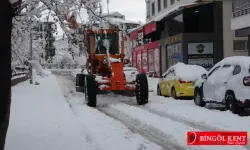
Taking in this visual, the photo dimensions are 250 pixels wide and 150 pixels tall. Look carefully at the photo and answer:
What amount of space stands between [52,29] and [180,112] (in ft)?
21.6

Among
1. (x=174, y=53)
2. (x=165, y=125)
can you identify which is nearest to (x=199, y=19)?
(x=174, y=53)

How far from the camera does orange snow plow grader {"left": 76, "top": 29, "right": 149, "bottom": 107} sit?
14.3 metres

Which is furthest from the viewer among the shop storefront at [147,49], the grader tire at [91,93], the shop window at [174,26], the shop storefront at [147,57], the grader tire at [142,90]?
the shop storefront at [147,57]

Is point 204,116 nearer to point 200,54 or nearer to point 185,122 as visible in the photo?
point 185,122

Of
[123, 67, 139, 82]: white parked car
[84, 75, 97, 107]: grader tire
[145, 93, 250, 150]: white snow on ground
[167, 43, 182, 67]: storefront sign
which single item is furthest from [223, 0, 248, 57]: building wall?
[84, 75, 97, 107]: grader tire

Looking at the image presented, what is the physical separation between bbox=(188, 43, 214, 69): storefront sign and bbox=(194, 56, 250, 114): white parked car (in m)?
17.6

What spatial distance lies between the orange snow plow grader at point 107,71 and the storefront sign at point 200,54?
13327mm

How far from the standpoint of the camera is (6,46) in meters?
5.06

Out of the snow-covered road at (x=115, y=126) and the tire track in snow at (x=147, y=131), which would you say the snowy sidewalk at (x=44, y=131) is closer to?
the snow-covered road at (x=115, y=126)

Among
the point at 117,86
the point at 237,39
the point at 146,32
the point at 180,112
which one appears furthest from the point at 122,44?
the point at 146,32

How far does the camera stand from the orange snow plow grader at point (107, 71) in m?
14.3

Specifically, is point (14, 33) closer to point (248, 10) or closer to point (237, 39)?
point (248, 10)

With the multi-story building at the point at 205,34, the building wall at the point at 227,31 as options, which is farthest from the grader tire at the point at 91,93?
the building wall at the point at 227,31

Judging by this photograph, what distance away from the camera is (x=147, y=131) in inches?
347
